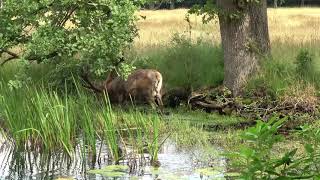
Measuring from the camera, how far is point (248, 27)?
13.7 metres

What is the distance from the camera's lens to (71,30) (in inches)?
465

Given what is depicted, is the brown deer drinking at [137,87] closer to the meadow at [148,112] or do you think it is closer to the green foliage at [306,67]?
the meadow at [148,112]

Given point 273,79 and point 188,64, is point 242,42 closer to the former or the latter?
point 273,79

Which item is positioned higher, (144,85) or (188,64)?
(188,64)

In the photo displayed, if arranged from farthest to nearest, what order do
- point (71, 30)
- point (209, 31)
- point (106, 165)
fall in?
point (209, 31)
point (71, 30)
point (106, 165)

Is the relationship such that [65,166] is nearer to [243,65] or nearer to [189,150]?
[189,150]

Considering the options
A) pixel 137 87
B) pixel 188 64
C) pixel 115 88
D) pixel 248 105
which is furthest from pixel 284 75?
pixel 115 88

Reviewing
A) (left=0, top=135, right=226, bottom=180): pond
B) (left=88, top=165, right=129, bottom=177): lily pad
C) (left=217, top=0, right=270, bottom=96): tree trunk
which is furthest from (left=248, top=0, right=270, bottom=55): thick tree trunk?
(left=88, top=165, right=129, bottom=177): lily pad

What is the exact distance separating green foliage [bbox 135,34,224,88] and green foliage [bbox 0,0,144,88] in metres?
2.27

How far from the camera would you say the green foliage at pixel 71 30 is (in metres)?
11.0

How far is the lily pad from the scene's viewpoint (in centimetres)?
762

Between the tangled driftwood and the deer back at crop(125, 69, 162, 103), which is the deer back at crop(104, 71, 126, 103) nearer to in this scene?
the deer back at crop(125, 69, 162, 103)

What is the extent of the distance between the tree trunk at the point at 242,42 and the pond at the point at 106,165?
4.42m

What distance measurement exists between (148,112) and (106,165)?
13.0 ft
